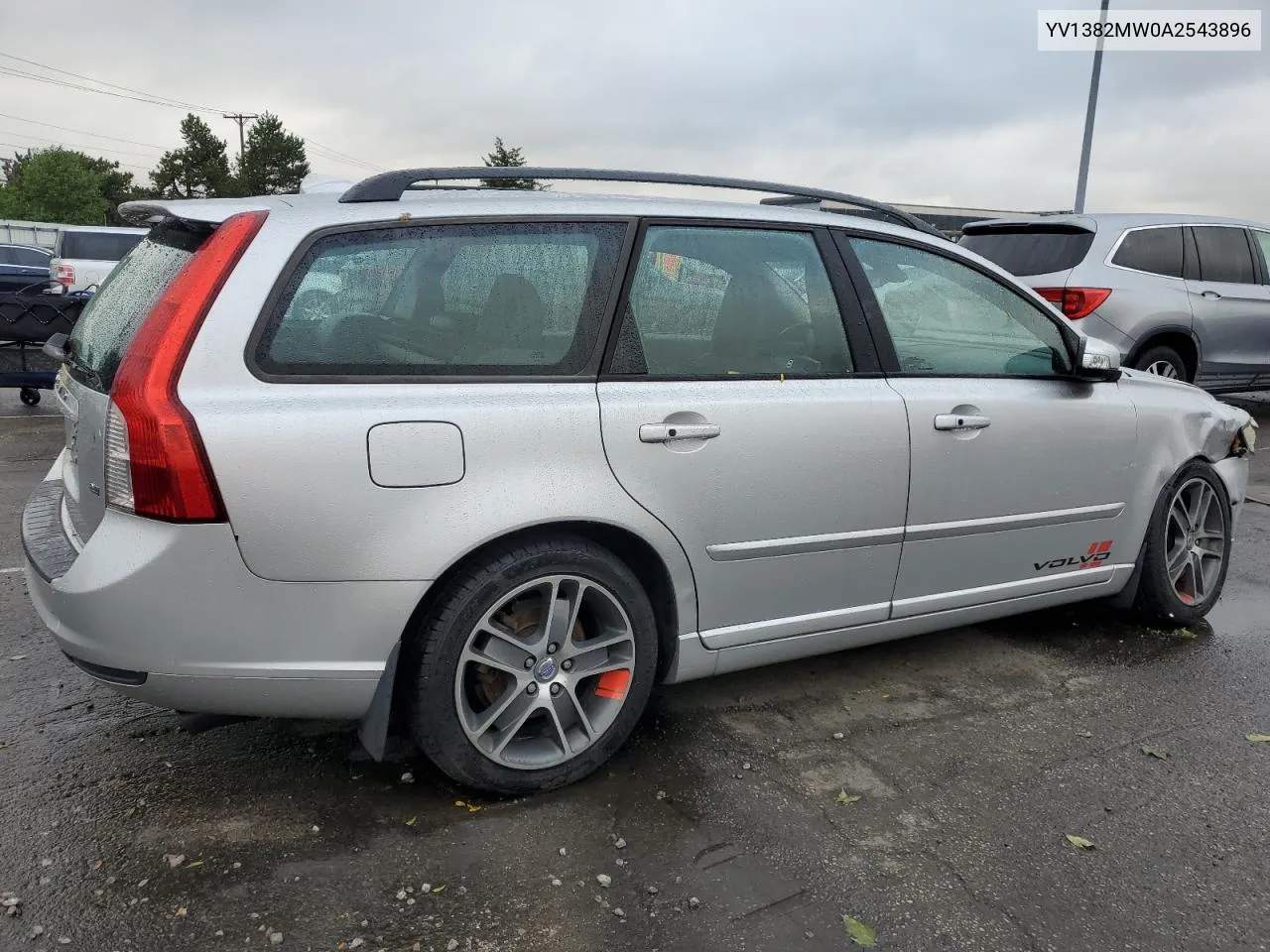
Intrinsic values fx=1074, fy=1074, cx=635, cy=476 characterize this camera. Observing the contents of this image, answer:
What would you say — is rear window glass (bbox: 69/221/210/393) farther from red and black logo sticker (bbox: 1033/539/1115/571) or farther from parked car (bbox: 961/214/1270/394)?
parked car (bbox: 961/214/1270/394)

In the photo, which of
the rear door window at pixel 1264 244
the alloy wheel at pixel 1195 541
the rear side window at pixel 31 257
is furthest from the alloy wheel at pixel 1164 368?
the rear side window at pixel 31 257

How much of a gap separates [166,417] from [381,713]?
92 centimetres

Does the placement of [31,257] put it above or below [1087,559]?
below

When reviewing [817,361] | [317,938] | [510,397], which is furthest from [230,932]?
[817,361]

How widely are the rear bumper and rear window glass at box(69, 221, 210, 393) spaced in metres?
0.48

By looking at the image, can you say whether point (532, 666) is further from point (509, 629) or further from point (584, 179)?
point (584, 179)

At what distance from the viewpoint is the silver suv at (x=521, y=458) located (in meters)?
2.63

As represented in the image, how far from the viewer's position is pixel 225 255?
107 inches

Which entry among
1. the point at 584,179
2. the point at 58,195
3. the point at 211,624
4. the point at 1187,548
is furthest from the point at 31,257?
the point at 58,195

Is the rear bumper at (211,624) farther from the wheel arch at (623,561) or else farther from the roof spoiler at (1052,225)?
the roof spoiler at (1052,225)

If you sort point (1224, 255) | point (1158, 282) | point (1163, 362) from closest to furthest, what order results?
point (1158, 282)
point (1163, 362)
point (1224, 255)

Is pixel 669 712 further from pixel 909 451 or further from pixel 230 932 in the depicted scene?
pixel 230 932

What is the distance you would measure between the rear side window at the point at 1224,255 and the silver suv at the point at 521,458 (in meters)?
6.57

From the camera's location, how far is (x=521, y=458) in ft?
9.35
